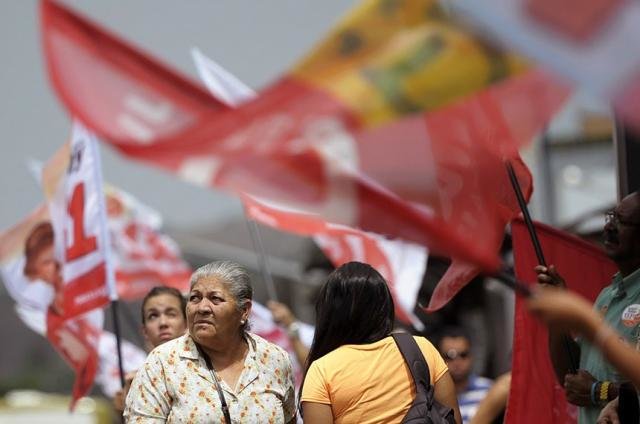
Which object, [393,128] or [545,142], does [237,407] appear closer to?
[393,128]

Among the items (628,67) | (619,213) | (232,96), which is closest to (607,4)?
(628,67)

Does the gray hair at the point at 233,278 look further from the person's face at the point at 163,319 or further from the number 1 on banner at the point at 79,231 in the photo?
the number 1 on banner at the point at 79,231

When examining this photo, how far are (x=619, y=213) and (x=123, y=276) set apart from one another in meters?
7.27

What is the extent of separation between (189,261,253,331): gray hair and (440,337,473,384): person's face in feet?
9.09

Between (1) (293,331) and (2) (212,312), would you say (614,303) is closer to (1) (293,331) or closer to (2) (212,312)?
(2) (212,312)

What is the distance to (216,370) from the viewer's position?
633 centimetres

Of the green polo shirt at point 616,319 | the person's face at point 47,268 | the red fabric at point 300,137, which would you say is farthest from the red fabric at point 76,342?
the red fabric at point 300,137

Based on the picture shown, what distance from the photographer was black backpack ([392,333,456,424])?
19.8 ft

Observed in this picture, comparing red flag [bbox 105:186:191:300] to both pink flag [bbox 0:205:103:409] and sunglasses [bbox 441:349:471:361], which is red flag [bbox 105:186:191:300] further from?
sunglasses [bbox 441:349:471:361]

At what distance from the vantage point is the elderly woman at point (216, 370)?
6.16 metres

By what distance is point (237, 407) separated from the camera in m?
6.18

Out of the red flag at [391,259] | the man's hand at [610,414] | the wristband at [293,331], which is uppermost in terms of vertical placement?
the red flag at [391,259]

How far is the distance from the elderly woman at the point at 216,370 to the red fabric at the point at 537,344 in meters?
1.05

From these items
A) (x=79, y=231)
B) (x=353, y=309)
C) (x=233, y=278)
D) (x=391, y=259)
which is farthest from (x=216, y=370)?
(x=391, y=259)
